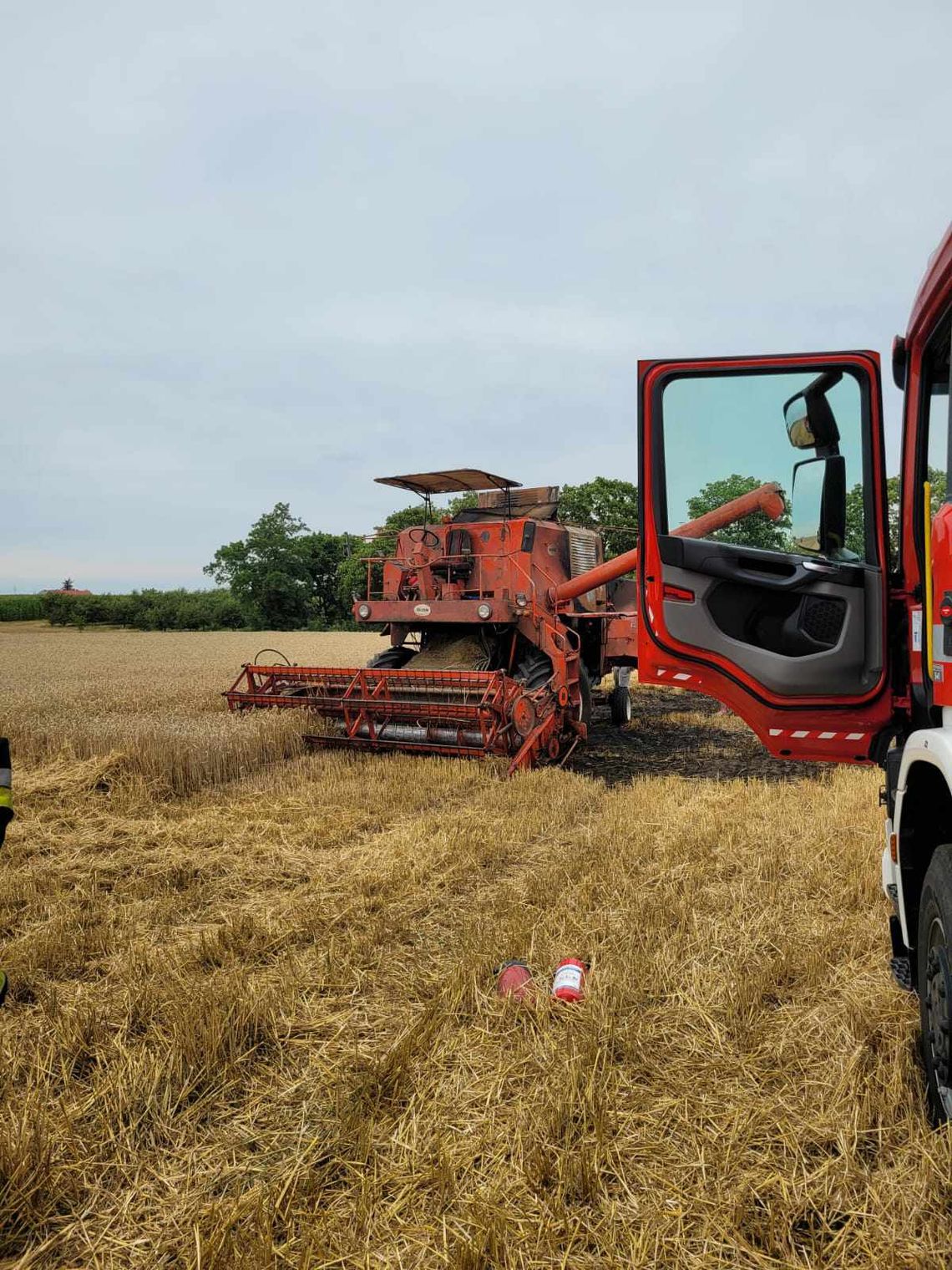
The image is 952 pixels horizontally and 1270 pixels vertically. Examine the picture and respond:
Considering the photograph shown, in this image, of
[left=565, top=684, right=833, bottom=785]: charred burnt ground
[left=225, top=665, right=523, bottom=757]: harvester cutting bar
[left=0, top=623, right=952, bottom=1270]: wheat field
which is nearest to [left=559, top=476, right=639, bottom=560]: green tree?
[left=565, top=684, right=833, bottom=785]: charred burnt ground

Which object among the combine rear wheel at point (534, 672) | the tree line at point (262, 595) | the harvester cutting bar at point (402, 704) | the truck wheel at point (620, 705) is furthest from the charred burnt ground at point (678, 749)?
the tree line at point (262, 595)

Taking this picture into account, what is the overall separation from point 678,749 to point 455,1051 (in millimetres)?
6853

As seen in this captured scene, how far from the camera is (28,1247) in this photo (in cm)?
196

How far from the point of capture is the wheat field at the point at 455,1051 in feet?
6.40

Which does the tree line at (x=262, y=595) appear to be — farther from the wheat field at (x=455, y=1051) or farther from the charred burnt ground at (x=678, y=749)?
the wheat field at (x=455, y=1051)

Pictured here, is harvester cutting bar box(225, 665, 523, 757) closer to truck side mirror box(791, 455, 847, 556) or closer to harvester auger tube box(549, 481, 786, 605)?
harvester auger tube box(549, 481, 786, 605)

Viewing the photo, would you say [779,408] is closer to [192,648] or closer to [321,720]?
[321,720]

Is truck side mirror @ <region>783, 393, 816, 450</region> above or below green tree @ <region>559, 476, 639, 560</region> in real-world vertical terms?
below

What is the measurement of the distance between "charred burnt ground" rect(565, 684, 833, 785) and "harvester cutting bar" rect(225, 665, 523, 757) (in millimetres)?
1055

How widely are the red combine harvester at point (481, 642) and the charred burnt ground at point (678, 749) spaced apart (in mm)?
505

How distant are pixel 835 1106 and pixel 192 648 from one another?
1154 inches

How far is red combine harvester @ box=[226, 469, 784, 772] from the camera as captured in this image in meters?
7.55

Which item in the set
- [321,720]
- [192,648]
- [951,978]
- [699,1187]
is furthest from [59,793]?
[192,648]

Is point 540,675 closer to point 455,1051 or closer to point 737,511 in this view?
point 737,511
